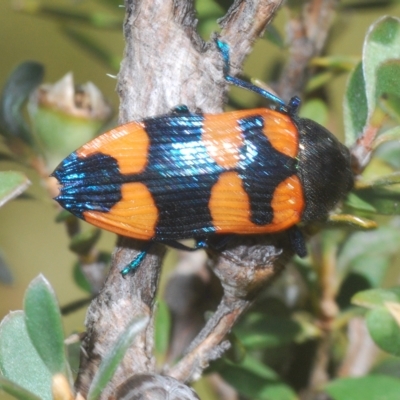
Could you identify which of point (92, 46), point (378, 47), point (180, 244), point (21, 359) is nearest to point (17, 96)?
point (92, 46)

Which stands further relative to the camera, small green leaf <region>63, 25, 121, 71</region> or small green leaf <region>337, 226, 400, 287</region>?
small green leaf <region>63, 25, 121, 71</region>

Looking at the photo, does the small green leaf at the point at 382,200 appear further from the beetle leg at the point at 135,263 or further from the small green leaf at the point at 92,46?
the small green leaf at the point at 92,46

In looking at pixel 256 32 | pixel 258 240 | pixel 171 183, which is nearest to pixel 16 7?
pixel 171 183

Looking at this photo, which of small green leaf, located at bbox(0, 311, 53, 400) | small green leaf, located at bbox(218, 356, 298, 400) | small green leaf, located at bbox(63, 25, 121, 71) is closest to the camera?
small green leaf, located at bbox(0, 311, 53, 400)

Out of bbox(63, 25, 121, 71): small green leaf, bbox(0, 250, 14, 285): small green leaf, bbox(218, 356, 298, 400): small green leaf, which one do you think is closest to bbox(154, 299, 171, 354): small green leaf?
bbox(218, 356, 298, 400): small green leaf

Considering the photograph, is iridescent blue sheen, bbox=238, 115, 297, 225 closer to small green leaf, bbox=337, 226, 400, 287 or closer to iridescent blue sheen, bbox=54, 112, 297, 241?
iridescent blue sheen, bbox=54, 112, 297, 241

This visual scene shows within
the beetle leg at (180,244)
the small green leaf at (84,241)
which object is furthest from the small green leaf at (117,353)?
the small green leaf at (84,241)
